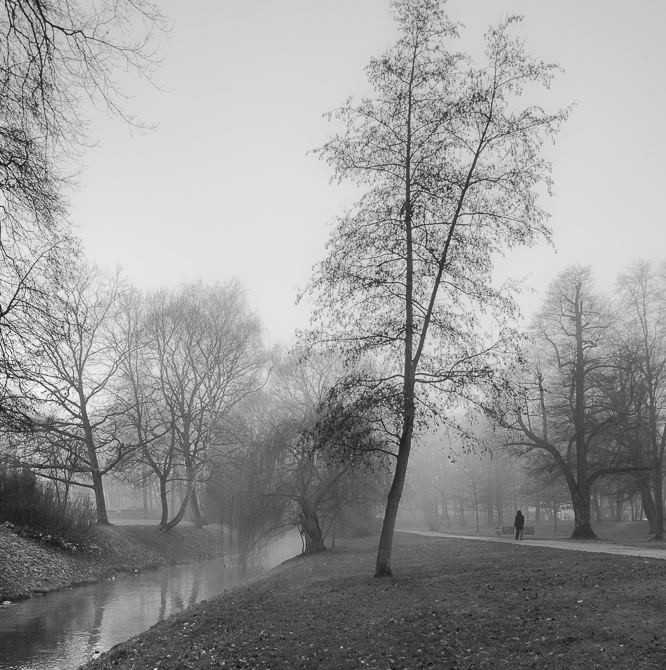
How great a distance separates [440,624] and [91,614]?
Result: 11.7m

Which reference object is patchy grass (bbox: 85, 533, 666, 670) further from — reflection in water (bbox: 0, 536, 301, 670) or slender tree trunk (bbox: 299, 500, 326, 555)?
slender tree trunk (bbox: 299, 500, 326, 555)

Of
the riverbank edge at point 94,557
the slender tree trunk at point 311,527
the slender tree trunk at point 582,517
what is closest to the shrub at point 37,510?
the riverbank edge at point 94,557

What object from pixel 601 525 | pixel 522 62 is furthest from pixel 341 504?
pixel 601 525

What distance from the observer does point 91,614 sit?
17078 mm

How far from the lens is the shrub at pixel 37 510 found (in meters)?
24.8

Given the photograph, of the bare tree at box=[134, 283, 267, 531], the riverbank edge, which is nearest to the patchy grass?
the riverbank edge

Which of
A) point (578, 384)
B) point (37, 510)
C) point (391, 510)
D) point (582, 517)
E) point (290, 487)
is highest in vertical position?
point (578, 384)

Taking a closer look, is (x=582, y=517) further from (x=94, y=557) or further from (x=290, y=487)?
(x=94, y=557)

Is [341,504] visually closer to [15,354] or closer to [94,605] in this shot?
[94,605]

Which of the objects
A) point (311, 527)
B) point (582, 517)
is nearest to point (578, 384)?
point (582, 517)

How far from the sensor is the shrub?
24.8 meters

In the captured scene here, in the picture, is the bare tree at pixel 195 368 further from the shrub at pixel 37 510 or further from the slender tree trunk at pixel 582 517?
the slender tree trunk at pixel 582 517

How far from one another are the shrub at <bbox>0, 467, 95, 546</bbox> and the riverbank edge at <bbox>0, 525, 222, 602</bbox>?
802 millimetres

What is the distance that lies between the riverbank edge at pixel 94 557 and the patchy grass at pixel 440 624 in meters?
9.25
